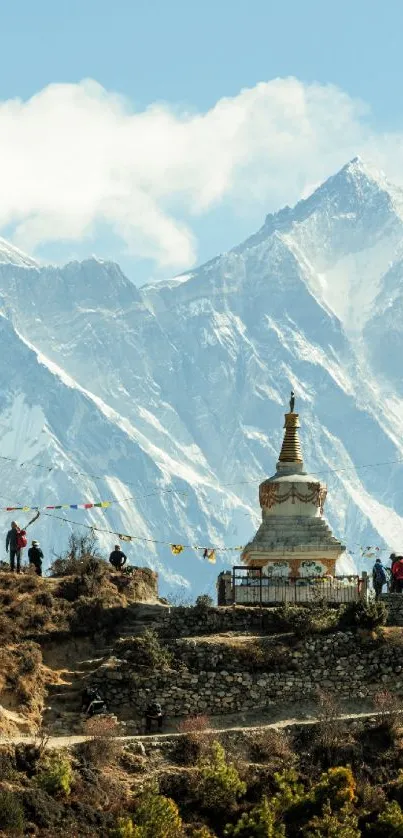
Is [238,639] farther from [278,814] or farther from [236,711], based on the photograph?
[278,814]

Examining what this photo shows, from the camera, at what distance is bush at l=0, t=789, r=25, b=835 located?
4700 cm

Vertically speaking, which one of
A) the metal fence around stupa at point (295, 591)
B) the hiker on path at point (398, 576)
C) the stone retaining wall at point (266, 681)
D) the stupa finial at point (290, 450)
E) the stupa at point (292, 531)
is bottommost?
the stone retaining wall at point (266, 681)

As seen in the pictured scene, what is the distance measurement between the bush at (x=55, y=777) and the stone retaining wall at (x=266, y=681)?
17.2 ft

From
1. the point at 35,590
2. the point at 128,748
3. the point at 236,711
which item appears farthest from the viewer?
the point at 35,590

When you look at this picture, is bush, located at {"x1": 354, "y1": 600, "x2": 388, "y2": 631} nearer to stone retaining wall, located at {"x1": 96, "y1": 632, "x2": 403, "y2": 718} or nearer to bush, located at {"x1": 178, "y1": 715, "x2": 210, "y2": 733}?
stone retaining wall, located at {"x1": 96, "y1": 632, "x2": 403, "y2": 718}

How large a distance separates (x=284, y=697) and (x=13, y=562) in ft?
32.2

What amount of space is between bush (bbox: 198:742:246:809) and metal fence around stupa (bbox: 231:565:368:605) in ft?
33.5

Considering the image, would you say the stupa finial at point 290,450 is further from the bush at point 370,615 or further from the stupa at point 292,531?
the bush at point 370,615

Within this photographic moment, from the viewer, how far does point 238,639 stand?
57.0 metres

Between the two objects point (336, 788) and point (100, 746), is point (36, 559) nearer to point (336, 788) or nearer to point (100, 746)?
point (100, 746)

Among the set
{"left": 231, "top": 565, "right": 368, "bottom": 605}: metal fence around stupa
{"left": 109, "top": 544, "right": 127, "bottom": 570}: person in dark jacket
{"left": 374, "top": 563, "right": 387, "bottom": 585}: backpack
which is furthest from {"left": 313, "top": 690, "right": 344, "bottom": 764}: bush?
{"left": 109, "top": 544, "right": 127, "bottom": 570}: person in dark jacket

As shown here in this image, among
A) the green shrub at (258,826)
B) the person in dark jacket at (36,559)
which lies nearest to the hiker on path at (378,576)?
the person in dark jacket at (36,559)

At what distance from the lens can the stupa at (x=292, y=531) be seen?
68.7m

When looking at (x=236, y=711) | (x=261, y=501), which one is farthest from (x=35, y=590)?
(x=261, y=501)
